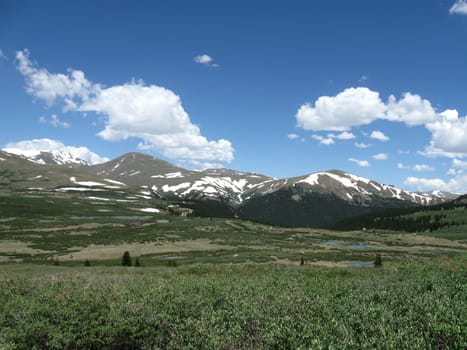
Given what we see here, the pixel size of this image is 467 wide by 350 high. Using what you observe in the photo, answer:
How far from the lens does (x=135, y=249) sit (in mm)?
100812

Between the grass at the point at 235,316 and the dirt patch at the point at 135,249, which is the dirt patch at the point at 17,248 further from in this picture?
the grass at the point at 235,316

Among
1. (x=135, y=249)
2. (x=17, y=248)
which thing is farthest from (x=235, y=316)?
(x=17, y=248)

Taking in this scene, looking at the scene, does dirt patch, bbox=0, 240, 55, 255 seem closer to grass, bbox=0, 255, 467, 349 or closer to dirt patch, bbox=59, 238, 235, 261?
dirt patch, bbox=59, 238, 235, 261

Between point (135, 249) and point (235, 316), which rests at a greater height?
point (235, 316)

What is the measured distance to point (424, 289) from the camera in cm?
1568

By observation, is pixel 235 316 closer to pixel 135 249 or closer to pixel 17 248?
pixel 135 249

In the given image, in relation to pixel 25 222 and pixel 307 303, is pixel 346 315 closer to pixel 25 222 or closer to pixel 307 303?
pixel 307 303

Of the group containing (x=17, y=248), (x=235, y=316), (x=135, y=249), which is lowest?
(x=17, y=248)

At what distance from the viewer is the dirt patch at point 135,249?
87.3 meters

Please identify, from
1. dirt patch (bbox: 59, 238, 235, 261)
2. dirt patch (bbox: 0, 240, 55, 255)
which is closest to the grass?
dirt patch (bbox: 59, 238, 235, 261)

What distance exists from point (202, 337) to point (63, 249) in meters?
101

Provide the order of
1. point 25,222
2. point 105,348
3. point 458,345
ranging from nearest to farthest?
point 458,345 < point 105,348 < point 25,222

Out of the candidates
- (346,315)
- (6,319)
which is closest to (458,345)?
(346,315)

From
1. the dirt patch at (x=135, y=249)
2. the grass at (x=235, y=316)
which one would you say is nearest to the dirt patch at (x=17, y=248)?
the dirt patch at (x=135, y=249)
